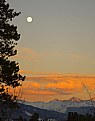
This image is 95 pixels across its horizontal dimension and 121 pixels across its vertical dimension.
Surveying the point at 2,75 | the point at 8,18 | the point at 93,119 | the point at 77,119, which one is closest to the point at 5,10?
the point at 8,18

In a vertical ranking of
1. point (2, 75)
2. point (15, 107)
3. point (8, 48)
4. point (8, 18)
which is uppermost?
point (8, 18)

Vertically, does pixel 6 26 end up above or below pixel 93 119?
above

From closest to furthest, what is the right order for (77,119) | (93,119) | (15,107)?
(15,107) < (77,119) < (93,119)

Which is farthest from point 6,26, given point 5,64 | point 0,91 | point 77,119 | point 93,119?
point 93,119

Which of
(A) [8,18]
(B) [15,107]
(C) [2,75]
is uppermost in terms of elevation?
(A) [8,18]

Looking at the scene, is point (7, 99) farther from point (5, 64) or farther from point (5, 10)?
point (5, 10)

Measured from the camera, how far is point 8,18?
4044 cm

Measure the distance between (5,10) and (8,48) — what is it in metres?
3.71

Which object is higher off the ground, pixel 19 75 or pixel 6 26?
pixel 6 26

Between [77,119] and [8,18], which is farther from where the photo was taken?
[77,119]

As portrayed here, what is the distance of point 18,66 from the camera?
132 feet

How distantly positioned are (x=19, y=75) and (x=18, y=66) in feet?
2.98

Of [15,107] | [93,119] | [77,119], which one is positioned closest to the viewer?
[15,107]

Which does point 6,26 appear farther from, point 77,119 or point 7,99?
point 77,119
